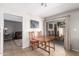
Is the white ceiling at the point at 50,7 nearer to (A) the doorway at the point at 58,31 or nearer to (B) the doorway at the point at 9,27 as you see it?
(A) the doorway at the point at 58,31

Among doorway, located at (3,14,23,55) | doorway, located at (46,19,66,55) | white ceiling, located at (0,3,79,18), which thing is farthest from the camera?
doorway, located at (3,14,23,55)

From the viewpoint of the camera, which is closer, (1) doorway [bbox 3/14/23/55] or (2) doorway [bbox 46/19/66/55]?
(2) doorway [bbox 46/19/66/55]

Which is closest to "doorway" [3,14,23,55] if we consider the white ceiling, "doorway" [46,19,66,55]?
the white ceiling

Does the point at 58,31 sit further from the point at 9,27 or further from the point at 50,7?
the point at 9,27

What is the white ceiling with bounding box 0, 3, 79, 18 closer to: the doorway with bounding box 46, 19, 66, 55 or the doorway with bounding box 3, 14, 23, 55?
the doorway with bounding box 46, 19, 66, 55

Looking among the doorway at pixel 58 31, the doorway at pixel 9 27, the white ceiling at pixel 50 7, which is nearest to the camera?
the white ceiling at pixel 50 7

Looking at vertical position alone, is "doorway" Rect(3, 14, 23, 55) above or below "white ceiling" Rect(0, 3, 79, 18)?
below

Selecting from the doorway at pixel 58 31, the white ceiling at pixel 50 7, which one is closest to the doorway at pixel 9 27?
the white ceiling at pixel 50 7

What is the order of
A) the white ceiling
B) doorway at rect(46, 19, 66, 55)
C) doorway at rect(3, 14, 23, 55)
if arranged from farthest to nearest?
doorway at rect(3, 14, 23, 55)
doorway at rect(46, 19, 66, 55)
the white ceiling

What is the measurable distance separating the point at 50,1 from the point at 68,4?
1.14 ft

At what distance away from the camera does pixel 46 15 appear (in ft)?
5.49

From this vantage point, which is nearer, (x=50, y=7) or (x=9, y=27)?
(x=50, y=7)

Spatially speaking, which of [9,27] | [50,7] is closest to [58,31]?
[50,7]

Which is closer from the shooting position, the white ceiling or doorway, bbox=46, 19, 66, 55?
the white ceiling
